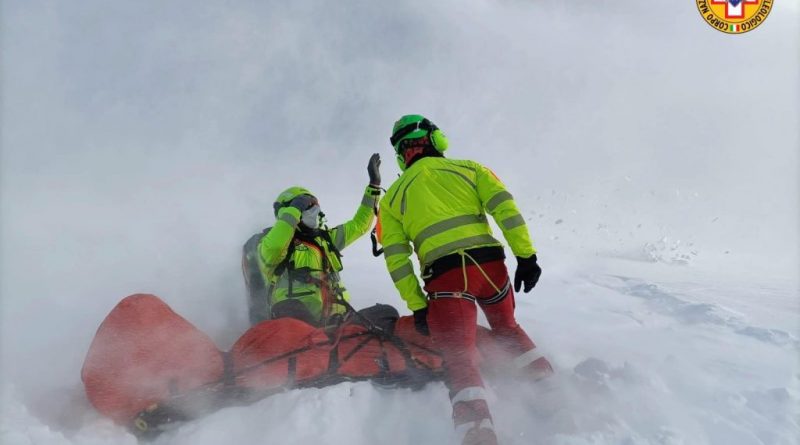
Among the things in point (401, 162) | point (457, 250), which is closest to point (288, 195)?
point (401, 162)

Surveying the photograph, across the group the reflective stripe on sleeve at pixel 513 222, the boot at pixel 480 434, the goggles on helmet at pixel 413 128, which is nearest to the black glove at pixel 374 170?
the goggles on helmet at pixel 413 128

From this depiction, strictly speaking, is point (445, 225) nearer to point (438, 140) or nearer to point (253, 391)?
point (438, 140)

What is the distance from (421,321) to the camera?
3037 millimetres

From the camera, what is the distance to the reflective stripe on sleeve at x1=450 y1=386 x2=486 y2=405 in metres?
2.38

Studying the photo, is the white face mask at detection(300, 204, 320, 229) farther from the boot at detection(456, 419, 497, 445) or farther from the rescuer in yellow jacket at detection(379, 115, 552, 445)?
the boot at detection(456, 419, 497, 445)

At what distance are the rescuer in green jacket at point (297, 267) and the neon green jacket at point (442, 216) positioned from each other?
1.15 m

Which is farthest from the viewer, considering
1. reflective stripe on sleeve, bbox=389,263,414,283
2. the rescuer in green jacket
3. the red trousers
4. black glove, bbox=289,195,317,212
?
black glove, bbox=289,195,317,212

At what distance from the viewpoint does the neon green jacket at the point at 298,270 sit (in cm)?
386

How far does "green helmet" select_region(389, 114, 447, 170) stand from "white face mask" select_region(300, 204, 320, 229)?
124 centimetres

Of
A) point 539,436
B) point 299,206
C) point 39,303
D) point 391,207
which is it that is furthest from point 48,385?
point 539,436

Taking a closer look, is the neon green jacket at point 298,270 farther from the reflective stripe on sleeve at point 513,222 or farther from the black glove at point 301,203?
the reflective stripe on sleeve at point 513,222

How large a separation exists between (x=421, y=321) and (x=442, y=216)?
72cm

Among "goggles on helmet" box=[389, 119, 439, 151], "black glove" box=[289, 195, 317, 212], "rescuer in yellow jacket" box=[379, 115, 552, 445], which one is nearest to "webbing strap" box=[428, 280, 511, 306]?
"rescuer in yellow jacket" box=[379, 115, 552, 445]

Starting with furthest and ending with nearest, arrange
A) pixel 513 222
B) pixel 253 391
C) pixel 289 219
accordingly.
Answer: pixel 289 219, pixel 513 222, pixel 253 391
